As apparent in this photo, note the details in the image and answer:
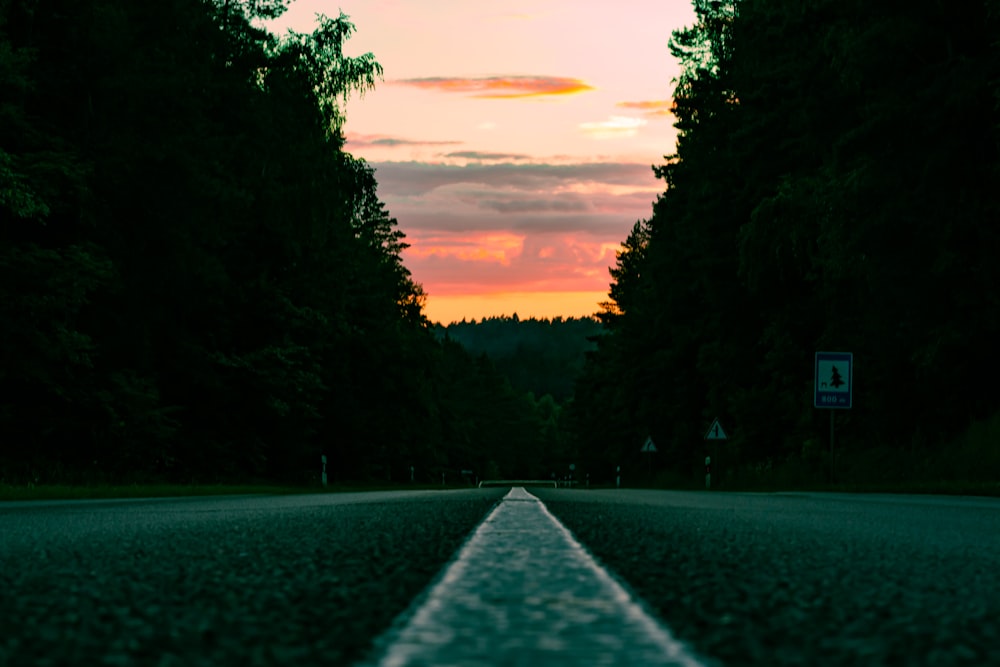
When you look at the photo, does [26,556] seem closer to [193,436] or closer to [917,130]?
[917,130]

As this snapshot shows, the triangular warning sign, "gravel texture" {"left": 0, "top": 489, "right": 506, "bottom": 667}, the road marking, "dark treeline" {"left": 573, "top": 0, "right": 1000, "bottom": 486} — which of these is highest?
"dark treeline" {"left": 573, "top": 0, "right": 1000, "bottom": 486}

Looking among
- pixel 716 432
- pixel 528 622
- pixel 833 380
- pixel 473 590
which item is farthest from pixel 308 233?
pixel 528 622

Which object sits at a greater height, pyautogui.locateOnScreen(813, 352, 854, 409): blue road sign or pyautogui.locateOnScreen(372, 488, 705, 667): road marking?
pyautogui.locateOnScreen(813, 352, 854, 409): blue road sign

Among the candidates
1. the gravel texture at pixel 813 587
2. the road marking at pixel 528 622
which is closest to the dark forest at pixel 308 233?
the gravel texture at pixel 813 587

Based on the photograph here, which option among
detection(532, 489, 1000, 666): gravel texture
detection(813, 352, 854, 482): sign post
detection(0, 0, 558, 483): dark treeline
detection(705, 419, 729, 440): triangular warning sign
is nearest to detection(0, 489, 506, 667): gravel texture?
detection(532, 489, 1000, 666): gravel texture

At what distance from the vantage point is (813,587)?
3520 mm

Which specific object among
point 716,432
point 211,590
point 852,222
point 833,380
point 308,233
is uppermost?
point 308,233

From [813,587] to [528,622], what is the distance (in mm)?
1420

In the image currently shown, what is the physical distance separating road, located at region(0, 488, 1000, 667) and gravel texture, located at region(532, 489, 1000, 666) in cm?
1

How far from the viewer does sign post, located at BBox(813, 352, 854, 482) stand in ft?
85.1

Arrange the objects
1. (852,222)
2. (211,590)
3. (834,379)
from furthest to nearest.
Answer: (852,222), (834,379), (211,590)

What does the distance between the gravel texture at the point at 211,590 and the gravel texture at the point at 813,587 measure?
0.69 metres

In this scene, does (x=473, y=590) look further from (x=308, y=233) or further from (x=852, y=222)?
(x=308, y=233)

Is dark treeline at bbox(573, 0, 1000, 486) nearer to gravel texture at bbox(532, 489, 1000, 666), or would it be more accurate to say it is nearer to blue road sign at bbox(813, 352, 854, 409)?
blue road sign at bbox(813, 352, 854, 409)
